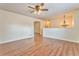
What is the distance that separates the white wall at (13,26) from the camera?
6.86 m

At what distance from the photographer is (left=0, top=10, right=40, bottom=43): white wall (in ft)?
22.5

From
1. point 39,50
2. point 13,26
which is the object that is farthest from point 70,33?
point 13,26

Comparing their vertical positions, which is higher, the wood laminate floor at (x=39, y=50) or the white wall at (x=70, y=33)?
the white wall at (x=70, y=33)

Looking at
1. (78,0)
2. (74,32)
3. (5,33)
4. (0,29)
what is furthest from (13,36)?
(78,0)

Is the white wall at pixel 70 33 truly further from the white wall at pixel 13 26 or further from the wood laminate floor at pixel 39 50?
the white wall at pixel 13 26

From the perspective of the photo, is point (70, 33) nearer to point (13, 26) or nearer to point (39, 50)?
point (39, 50)

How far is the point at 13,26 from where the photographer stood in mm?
7914

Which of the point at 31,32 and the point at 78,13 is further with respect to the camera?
the point at 31,32

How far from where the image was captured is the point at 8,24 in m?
7.34

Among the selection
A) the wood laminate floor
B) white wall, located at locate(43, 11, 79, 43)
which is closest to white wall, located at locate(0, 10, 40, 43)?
the wood laminate floor

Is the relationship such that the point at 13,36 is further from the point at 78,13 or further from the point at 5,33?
the point at 78,13

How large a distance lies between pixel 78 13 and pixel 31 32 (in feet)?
17.6

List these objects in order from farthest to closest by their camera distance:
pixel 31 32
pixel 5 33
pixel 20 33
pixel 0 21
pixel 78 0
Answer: pixel 31 32 → pixel 20 33 → pixel 5 33 → pixel 0 21 → pixel 78 0

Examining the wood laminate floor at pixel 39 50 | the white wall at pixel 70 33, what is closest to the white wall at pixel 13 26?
the wood laminate floor at pixel 39 50
